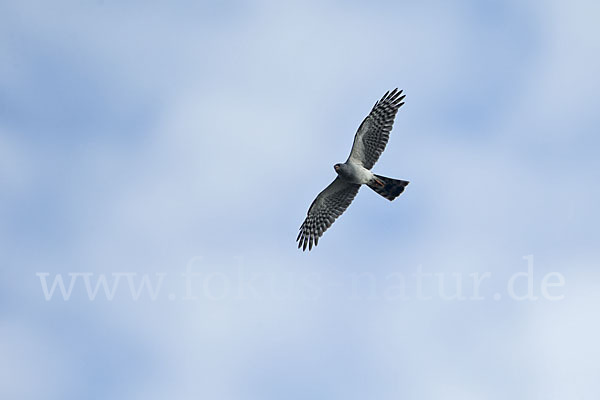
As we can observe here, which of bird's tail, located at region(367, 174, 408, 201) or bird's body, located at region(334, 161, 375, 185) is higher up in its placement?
bird's body, located at region(334, 161, 375, 185)

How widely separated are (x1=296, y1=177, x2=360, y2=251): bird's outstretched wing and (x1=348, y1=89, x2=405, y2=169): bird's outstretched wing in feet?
4.02

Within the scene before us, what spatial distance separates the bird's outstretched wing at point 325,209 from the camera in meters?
32.0

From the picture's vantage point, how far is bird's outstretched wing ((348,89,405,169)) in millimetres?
30703

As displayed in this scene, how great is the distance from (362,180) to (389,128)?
1634 millimetres

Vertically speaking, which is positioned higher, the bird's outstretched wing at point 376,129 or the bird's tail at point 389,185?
the bird's outstretched wing at point 376,129

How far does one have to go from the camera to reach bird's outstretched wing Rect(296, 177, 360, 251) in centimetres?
3198

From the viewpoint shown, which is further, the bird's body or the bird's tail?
the bird's tail

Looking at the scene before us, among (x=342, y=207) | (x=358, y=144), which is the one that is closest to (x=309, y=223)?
(x=342, y=207)

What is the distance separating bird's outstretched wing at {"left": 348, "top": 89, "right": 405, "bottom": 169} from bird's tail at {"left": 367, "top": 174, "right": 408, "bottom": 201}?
0.52 meters

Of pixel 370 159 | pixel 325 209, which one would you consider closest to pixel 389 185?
pixel 370 159

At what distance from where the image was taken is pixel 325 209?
107ft

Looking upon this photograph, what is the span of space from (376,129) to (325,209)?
3152 mm

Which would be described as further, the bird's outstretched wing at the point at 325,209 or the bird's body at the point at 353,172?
the bird's outstretched wing at the point at 325,209

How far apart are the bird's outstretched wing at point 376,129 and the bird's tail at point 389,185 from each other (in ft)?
1.71
